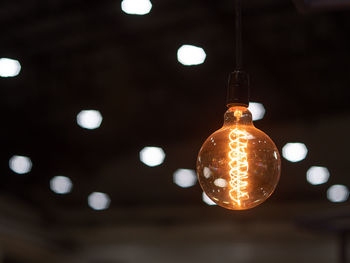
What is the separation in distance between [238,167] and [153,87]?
5457mm

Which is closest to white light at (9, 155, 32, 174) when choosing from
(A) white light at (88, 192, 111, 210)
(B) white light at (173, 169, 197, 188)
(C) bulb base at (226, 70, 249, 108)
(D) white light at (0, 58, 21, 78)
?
(A) white light at (88, 192, 111, 210)

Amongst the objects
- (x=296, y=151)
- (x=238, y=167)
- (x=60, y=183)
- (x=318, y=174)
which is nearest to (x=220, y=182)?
(x=238, y=167)

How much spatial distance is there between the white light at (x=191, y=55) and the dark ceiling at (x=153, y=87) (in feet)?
2.04

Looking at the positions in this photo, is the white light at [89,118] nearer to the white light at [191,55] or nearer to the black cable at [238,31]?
the white light at [191,55]

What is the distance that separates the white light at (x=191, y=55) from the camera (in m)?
5.06

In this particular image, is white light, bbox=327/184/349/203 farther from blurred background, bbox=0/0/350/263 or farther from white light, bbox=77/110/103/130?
white light, bbox=77/110/103/130

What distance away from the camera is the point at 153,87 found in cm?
690

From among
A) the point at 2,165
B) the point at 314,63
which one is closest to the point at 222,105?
the point at 314,63

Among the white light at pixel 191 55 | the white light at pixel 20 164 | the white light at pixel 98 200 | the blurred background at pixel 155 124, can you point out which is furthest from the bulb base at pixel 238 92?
the white light at pixel 98 200

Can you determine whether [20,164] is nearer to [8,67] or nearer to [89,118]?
[89,118]

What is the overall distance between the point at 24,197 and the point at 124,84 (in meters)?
3.08

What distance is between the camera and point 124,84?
6.77m

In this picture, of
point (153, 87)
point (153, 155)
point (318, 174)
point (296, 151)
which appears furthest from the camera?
point (318, 174)

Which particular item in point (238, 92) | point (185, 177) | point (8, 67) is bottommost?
point (238, 92)
